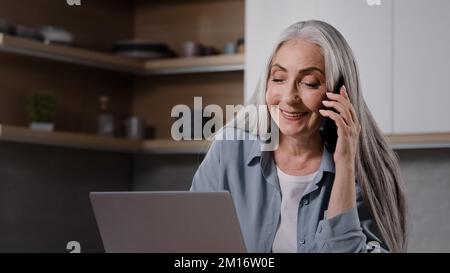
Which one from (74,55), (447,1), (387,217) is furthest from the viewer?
(74,55)

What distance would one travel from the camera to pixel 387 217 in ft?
7.71

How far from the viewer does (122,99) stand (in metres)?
3.25

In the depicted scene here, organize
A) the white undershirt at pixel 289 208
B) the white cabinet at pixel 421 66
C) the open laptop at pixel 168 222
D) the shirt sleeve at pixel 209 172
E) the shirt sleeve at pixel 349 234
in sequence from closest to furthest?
the open laptop at pixel 168 222, the shirt sleeve at pixel 349 234, the white undershirt at pixel 289 208, the shirt sleeve at pixel 209 172, the white cabinet at pixel 421 66

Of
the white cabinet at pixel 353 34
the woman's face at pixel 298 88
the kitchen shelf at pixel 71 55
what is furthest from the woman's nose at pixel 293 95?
the kitchen shelf at pixel 71 55

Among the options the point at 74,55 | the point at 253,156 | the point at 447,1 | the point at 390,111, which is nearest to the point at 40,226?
the point at 74,55

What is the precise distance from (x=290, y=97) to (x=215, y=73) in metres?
0.87

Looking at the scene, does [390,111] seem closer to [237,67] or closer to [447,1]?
[447,1]

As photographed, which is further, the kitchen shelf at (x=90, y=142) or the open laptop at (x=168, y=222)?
the kitchen shelf at (x=90, y=142)

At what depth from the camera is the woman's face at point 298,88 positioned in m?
2.34

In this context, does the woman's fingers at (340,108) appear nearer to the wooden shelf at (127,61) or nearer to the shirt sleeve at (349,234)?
the shirt sleeve at (349,234)

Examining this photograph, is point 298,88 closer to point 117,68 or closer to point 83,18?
point 117,68

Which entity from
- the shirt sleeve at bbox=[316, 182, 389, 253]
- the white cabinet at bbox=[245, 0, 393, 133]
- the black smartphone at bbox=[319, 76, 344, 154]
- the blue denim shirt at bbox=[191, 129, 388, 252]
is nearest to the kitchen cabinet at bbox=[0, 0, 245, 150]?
the white cabinet at bbox=[245, 0, 393, 133]

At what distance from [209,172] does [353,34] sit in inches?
22.6

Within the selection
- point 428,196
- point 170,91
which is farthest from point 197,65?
point 428,196
